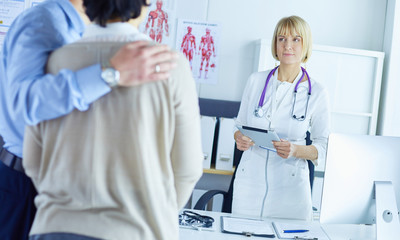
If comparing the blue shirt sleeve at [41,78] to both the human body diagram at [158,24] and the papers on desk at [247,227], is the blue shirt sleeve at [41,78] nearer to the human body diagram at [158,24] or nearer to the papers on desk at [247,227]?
the papers on desk at [247,227]

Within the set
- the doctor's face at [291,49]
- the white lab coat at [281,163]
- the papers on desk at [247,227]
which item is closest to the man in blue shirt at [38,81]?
the papers on desk at [247,227]

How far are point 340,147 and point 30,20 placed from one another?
1223 mm

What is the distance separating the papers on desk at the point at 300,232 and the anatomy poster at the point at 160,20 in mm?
2273

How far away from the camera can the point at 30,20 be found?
1130 mm

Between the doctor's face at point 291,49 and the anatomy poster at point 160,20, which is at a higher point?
the anatomy poster at point 160,20

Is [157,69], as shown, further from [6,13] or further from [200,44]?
[6,13]

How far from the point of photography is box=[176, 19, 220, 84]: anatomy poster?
3.75 meters

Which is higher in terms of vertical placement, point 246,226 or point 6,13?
A: point 6,13

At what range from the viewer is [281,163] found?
2.28 metres

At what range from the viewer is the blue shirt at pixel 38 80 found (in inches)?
36.5

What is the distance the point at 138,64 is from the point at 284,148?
4.49 ft

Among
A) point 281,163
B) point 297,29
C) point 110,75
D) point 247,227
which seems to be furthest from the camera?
point 297,29

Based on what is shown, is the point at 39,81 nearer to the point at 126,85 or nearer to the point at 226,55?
the point at 126,85

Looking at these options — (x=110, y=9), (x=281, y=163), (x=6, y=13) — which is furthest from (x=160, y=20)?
(x=110, y=9)
